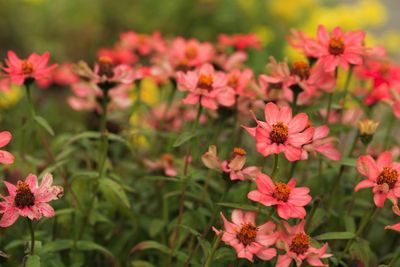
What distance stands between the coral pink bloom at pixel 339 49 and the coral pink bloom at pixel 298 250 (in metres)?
0.37

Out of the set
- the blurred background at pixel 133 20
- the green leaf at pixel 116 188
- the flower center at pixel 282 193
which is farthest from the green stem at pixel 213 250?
the blurred background at pixel 133 20

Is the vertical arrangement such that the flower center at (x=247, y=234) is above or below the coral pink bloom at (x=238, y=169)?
below

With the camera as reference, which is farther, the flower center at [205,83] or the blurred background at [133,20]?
the blurred background at [133,20]

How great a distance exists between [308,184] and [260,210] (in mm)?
302

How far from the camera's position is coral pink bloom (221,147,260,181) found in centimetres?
111

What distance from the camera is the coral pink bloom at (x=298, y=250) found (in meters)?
1.03

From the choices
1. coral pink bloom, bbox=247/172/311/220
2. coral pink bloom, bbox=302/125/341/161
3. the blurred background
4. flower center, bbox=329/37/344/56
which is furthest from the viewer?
the blurred background

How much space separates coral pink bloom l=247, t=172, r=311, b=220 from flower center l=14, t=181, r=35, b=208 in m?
0.36

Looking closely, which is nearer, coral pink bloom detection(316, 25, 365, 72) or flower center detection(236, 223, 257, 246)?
flower center detection(236, 223, 257, 246)

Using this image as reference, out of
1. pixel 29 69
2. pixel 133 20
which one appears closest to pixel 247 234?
pixel 29 69

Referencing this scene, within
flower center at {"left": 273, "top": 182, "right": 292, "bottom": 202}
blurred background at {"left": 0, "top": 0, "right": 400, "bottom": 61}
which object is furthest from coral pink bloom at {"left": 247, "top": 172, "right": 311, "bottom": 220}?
blurred background at {"left": 0, "top": 0, "right": 400, "bottom": 61}

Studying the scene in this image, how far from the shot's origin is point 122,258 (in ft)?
4.67

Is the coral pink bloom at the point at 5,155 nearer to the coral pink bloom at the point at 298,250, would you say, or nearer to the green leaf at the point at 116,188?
the green leaf at the point at 116,188

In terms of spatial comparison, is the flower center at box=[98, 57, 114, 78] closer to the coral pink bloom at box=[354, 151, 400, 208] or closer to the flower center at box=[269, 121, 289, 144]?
the flower center at box=[269, 121, 289, 144]
